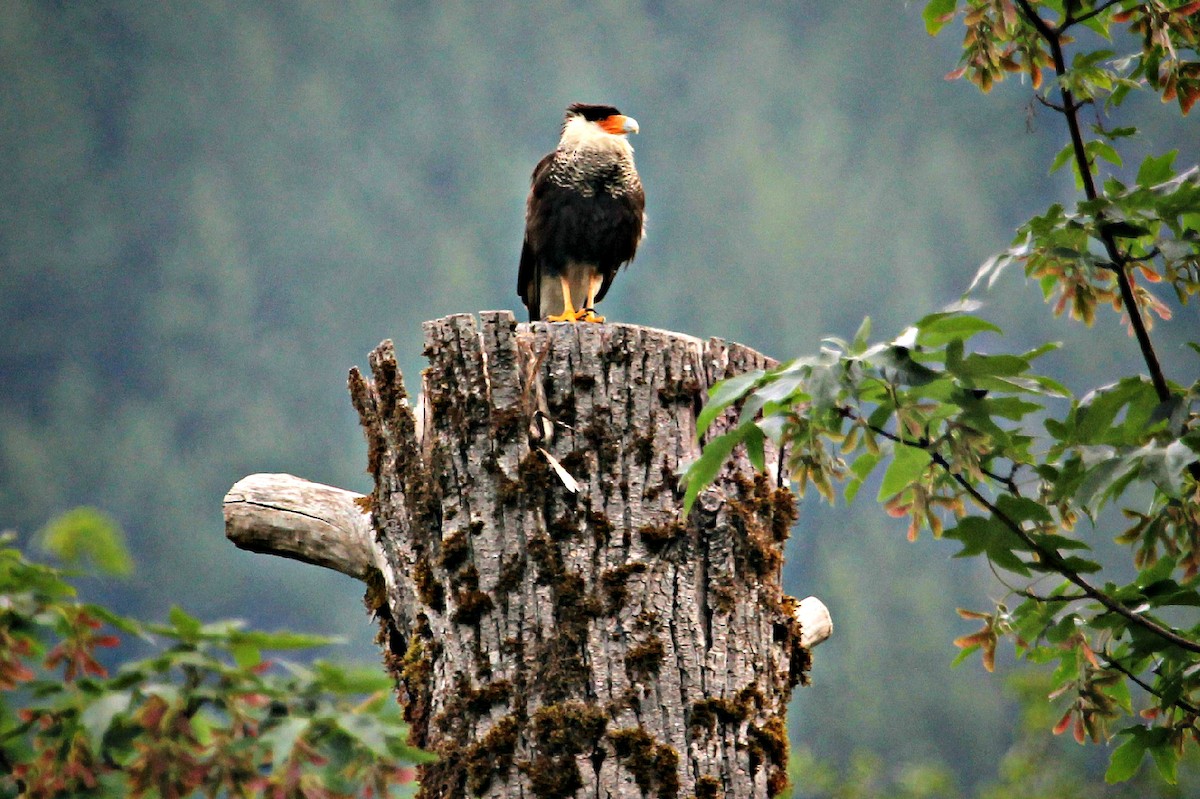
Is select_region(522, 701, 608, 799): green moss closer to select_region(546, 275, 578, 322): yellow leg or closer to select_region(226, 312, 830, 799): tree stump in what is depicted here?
select_region(226, 312, 830, 799): tree stump

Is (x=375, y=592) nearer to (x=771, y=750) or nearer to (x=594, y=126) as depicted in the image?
(x=771, y=750)

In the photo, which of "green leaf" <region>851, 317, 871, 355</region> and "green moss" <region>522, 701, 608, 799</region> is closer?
"green leaf" <region>851, 317, 871, 355</region>

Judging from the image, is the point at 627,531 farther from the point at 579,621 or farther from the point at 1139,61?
the point at 1139,61

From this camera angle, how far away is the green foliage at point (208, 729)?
126 centimetres

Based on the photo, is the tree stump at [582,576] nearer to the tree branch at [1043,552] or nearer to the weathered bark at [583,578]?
the weathered bark at [583,578]

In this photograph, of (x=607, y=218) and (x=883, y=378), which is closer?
(x=883, y=378)

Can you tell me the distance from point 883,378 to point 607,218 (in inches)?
159

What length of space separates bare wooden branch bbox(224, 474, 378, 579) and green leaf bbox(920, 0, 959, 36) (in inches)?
72.4

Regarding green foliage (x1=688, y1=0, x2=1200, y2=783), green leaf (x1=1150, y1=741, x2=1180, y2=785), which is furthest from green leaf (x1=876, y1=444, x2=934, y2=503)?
green leaf (x1=1150, y1=741, x2=1180, y2=785)

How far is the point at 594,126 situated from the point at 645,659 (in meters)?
4.31

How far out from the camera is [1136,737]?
2402 millimetres

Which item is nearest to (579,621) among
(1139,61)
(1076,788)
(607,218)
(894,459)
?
(894,459)

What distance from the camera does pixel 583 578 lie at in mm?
2455

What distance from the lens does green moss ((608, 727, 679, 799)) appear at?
234cm
